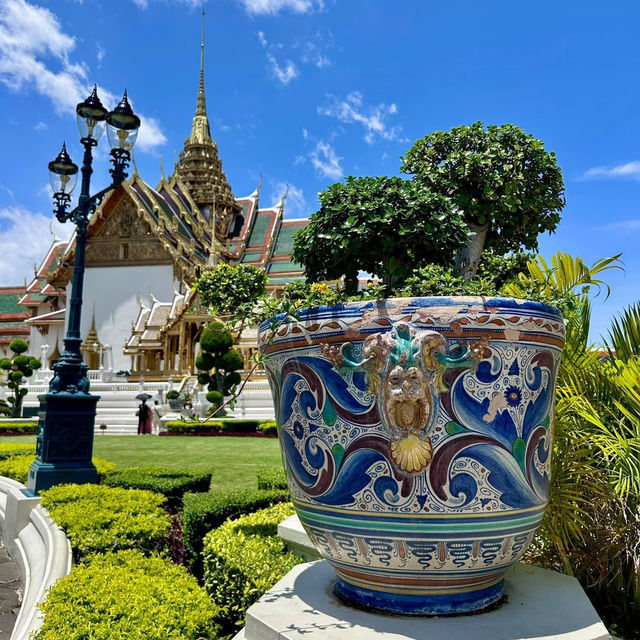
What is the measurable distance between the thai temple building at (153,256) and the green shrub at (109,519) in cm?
2371

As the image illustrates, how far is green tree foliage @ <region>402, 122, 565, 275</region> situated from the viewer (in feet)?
12.0

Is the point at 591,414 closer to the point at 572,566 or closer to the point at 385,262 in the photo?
the point at 572,566

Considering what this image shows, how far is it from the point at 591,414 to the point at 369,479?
1344 mm

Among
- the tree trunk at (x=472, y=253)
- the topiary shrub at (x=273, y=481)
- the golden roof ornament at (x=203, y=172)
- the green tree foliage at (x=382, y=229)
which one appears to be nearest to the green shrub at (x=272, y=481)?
the topiary shrub at (x=273, y=481)

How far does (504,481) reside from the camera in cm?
203

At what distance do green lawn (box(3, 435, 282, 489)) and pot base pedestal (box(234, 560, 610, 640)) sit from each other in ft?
13.8

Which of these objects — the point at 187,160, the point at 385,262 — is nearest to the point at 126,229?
the point at 187,160

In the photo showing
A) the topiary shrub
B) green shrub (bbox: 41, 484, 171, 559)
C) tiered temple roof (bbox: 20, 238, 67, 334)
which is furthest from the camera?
tiered temple roof (bbox: 20, 238, 67, 334)

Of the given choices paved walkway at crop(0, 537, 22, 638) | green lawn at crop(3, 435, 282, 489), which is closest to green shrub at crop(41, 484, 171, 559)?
paved walkway at crop(0, 537, 22, 638)

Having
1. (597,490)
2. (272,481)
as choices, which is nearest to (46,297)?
(272,481)

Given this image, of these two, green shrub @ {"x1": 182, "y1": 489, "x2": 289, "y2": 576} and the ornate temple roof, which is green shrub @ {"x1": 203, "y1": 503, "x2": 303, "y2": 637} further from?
the ornate temple roof

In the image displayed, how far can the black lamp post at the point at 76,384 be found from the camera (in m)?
6.01

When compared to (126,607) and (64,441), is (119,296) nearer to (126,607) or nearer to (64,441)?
(64,441)

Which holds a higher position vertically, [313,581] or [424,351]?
[424,351]
